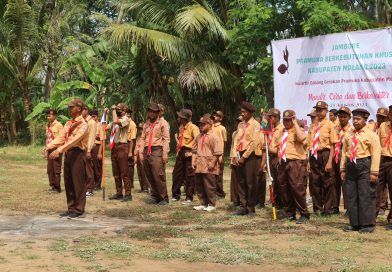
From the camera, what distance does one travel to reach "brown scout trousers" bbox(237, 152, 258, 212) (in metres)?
9.79

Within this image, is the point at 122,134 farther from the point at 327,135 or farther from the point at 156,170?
the point at 327,135

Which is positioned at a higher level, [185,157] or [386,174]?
[185,157]

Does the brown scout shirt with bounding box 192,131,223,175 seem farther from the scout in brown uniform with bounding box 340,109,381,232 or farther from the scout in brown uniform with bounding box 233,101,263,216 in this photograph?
the scout in brown uniform with bounding box 340,109,381,232

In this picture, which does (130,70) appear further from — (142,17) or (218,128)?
(218,128)

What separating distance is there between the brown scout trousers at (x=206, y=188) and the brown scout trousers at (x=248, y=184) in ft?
2.27

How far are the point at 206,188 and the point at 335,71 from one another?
3.26 meters

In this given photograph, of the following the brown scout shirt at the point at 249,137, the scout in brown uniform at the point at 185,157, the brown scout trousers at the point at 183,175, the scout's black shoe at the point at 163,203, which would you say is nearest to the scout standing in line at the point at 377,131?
the brown scout shirt at the point at 249,137

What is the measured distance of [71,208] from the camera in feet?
32.2

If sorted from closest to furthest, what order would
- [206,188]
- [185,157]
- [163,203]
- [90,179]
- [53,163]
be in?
[206,188], [163,203], [185,157], [90,179], [53,163]

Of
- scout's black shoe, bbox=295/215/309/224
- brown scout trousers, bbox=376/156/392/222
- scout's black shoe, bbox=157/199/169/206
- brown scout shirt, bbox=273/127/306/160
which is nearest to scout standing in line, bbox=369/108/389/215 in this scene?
brown scout trousers, bbox=376/156/392/222

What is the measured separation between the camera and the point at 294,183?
9.10 meters

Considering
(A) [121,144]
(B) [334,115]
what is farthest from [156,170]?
(B) [334,115]

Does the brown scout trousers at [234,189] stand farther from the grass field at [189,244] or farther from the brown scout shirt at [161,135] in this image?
the brown scout shirt at [161,135]

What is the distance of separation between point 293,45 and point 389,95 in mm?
2155
